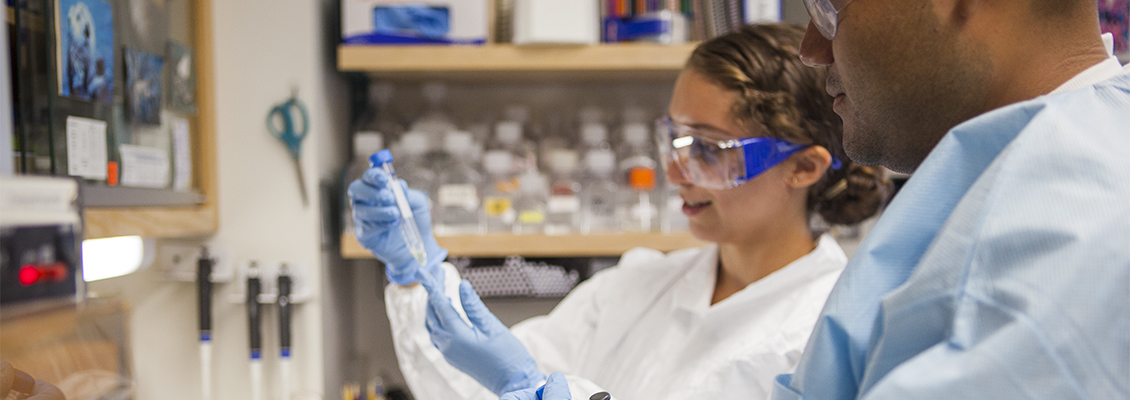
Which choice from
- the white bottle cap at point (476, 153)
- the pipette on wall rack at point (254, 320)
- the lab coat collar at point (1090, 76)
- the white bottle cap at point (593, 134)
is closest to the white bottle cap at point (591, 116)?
the white bottle cap at point (593, 134)

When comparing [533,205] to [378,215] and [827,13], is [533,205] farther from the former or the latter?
[827,13]

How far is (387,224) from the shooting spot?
3.32 feet

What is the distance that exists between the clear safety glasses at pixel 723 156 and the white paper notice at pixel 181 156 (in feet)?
3.24

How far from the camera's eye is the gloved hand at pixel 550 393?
82cm

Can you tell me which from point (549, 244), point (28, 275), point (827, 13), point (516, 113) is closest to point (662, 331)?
point (549, 244)

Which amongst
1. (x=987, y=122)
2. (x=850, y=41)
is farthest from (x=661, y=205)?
(x=987, y=122)

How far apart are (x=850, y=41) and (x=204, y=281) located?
137 centimetres

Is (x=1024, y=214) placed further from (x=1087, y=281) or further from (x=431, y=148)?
(x=431, y=148)

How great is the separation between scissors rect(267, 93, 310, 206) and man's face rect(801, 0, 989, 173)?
3.79 feet

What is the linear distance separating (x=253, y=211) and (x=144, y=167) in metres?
0.31

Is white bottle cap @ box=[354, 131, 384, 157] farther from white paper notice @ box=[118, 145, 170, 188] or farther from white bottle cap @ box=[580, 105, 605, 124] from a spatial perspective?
white bottle cap @ box=[580, 105, 605, 124]

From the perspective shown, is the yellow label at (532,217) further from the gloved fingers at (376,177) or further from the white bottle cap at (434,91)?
the gloved fingers at (376,177)

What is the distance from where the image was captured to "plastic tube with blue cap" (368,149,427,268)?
97 cm

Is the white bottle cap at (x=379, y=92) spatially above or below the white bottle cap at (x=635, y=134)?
above
